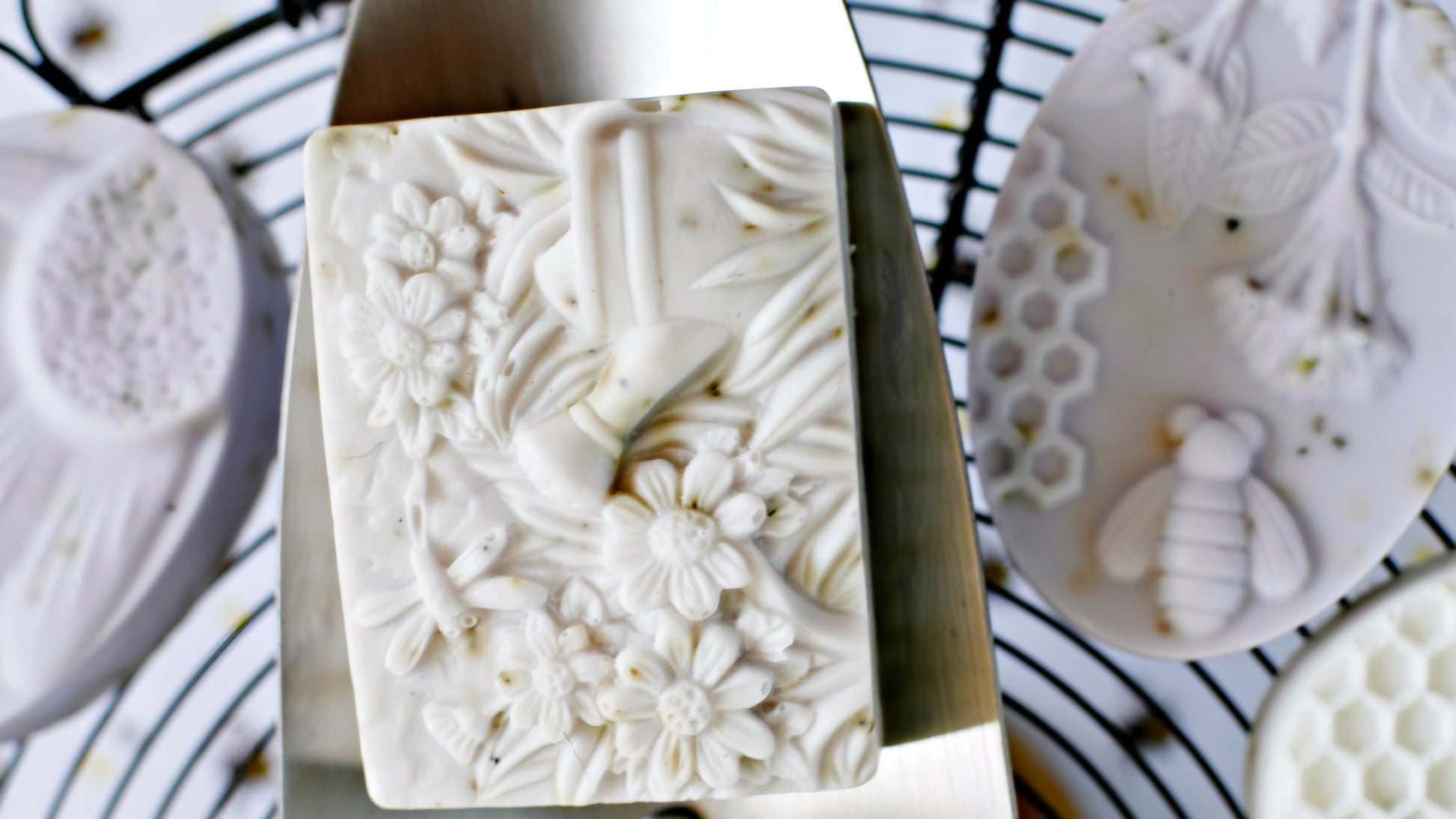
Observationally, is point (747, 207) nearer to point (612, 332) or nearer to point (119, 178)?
point (612, 332)

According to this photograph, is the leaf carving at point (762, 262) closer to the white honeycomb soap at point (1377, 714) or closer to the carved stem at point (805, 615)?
Answer: the carved stem at point (805, 615)

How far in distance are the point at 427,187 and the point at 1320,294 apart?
570 millimetres

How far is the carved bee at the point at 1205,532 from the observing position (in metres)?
0.64

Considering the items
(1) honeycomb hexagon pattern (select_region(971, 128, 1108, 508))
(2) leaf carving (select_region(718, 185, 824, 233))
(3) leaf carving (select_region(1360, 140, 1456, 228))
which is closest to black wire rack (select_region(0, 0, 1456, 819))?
(1) honeycomb hexagon pattern (select_region(971, 128, 1108, 508))

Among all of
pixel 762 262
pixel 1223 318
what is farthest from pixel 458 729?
pixel 1223 318

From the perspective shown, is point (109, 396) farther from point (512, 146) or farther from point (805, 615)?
point (805, 615)

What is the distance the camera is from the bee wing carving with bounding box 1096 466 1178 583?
649 mm

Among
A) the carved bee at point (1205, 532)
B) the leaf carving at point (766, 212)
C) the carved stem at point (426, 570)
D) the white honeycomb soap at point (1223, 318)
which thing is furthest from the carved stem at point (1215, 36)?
the carved stem at point (426, 570)

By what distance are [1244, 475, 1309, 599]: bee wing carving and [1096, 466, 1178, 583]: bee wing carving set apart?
5cm

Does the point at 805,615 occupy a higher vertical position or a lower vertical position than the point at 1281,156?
lower

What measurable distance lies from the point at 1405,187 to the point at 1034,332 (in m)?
0.26

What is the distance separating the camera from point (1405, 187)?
2.13ft

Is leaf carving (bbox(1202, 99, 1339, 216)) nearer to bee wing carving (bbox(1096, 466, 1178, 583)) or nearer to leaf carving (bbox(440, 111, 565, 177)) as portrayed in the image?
bee wing carving (bbox(1096, 466, 1178, 583))

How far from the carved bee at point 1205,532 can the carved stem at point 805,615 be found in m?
0.25
